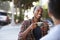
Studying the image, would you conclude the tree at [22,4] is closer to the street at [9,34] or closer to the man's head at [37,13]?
the street at [9,34]

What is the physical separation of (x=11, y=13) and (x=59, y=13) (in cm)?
1339

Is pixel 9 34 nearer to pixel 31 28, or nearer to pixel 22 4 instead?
pixel 22 4

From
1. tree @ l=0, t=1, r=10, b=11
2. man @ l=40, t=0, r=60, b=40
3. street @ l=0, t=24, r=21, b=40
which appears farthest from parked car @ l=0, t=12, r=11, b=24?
man @ l=40, t=0, r=60, b=40

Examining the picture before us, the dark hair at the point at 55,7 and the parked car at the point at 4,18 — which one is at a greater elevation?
the parked car at the point at 4,18

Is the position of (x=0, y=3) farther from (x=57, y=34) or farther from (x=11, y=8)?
(x=57, y=34)

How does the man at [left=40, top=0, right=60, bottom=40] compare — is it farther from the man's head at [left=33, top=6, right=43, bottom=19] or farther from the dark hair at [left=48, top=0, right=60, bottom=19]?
the man's head at [left=33, top=6, right=43, bottom=19]

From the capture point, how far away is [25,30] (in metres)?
2.18

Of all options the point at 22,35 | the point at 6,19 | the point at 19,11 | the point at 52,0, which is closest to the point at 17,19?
the point at 19,11

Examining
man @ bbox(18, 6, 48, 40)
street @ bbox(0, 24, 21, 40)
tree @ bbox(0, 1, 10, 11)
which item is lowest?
street @ bbox(0, 24, 21, 40)

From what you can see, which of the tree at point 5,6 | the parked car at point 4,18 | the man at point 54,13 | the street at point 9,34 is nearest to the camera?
the man at point 54,13

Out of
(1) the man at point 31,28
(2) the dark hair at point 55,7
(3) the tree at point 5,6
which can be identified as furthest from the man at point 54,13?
(3) the tree at point 5,6

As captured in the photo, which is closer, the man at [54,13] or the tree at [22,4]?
the man at [54,13]

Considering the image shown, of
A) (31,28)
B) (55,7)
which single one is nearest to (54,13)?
(55,7)

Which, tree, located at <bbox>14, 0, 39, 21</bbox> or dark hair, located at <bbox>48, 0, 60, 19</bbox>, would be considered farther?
tree, located at <bbox>14, 0, 39, 21</bbox>
